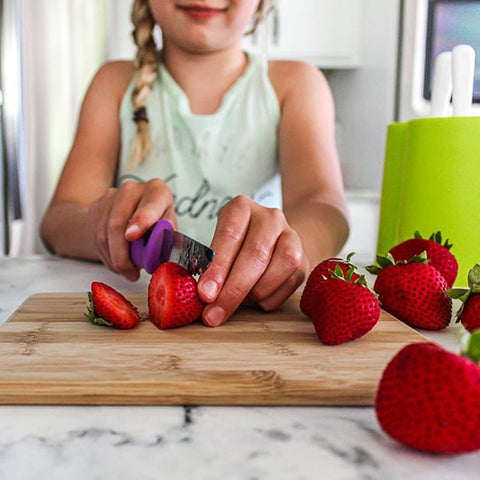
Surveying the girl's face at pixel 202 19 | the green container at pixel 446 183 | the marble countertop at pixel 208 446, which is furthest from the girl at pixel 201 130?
the marble countertop at pixel 208 446

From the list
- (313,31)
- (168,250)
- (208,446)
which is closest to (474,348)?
(208,446)

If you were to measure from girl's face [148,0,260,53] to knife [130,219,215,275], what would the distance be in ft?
1.94

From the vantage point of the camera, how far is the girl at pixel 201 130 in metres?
1.17

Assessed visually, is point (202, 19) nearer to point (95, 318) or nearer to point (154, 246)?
point (154, 246)

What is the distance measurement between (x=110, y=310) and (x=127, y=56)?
7.59ft

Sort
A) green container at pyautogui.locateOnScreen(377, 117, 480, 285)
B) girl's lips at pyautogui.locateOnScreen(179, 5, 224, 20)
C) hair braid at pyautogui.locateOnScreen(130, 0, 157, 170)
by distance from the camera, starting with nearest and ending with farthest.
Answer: green container at pyautogui.locateOnScreen(377, 117, 480, 285) → girl's lips at pyautogui.locateOnScreen(179, 5, 224, 20) → hair braid at pyautogui.locateOnScreen(130, 0, 157, 170)

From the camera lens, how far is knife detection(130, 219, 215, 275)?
0.64 m

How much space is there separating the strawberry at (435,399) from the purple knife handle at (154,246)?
15.1 inches

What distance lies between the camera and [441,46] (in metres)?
2.42

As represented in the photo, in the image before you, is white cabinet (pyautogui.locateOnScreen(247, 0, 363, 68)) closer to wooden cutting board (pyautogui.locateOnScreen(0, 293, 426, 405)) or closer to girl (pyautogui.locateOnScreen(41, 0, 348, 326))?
girl (pyautogui.locateOnScreen(41, 0, 348, 326))

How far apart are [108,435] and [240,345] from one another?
0.17 metres

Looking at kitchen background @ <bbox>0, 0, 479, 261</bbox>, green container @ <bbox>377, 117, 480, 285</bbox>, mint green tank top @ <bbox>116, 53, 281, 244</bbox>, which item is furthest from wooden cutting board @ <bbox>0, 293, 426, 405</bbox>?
mint green tank top @ <bbox>116, 53, 281, 244</bbox>

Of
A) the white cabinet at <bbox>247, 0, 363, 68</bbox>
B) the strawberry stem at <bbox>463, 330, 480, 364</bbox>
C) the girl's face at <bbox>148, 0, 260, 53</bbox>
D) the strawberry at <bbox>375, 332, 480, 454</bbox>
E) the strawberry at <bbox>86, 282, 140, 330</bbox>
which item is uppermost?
the white cabinet at <bbox>247, 0, 363, 68</bbox>

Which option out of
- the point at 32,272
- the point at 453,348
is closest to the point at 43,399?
the point at 453,348
